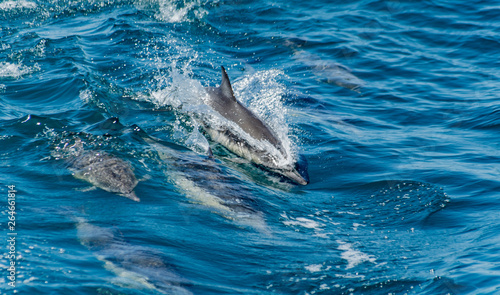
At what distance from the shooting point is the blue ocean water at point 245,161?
6719 millimetres

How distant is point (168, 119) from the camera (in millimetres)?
11898

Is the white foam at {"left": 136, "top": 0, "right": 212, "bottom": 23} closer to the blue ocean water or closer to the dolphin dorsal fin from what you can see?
the blue ocean water

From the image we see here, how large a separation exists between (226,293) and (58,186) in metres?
3.66

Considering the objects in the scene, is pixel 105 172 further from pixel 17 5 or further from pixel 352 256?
pixel 17 5

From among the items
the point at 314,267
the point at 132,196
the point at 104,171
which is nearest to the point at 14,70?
the point at 104,171

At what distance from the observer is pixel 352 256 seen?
7.32 m

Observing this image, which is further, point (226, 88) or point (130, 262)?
point (226, 88)

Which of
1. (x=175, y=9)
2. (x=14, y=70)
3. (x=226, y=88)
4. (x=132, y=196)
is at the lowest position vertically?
(x=132, y=196)

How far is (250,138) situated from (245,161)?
48 centimetres

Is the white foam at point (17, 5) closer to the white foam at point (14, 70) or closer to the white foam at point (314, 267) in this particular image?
the white foam at point (14, 70)

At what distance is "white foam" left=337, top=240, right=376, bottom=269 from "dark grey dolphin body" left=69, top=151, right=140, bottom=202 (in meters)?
3.12

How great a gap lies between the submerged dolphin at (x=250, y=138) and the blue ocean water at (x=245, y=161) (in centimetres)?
23

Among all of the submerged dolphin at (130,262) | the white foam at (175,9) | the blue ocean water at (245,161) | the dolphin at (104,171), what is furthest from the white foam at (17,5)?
the submerged dolphin at (130,262)

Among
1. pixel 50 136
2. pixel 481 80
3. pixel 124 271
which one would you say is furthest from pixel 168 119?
pixel 481 80
